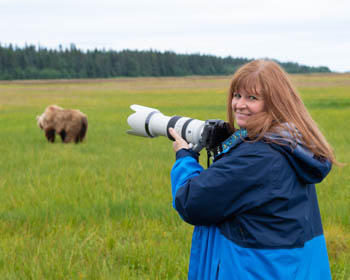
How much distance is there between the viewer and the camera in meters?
2.16

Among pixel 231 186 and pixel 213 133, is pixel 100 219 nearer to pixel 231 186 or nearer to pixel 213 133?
pixel 213 133

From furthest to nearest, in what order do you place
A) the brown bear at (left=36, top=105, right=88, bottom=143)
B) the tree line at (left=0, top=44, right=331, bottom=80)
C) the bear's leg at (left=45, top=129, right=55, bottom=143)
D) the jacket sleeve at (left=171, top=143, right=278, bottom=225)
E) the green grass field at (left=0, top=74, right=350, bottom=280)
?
the tree line at (left=0, top=44, right=331, bottom=80) → the bear's leg at (left=45, top=129, right=55, bottom=143) → the brown bear at (left=36, top=105, right=88, bottom=143) → the green grass field at (left=0, top=74, right=350, bottom=280) → the jacket sleeve at (left=171, top=143, right=278, bottom=225)

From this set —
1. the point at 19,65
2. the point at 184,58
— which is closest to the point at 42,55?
the point at 19,65

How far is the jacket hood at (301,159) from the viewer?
1.70m

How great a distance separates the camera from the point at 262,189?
1.69m

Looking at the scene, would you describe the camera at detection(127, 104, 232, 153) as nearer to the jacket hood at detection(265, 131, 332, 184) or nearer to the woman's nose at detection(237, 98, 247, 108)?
the woman's nose at detection(237, 98, 247, 108)

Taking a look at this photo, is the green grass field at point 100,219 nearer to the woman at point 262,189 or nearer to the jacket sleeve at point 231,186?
the woman at point 262,189

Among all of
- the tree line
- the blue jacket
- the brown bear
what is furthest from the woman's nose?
the tree line

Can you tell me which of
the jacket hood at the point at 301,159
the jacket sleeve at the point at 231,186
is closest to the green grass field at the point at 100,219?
the jacket hood at the point at 301,159

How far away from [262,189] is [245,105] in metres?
0.40

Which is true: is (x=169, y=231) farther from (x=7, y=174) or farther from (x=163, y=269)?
(x=7, y=174)

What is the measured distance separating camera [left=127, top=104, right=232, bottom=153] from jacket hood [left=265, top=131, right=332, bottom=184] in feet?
1.57

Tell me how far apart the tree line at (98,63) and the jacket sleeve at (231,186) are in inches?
3550

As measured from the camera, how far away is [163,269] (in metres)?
3.25
